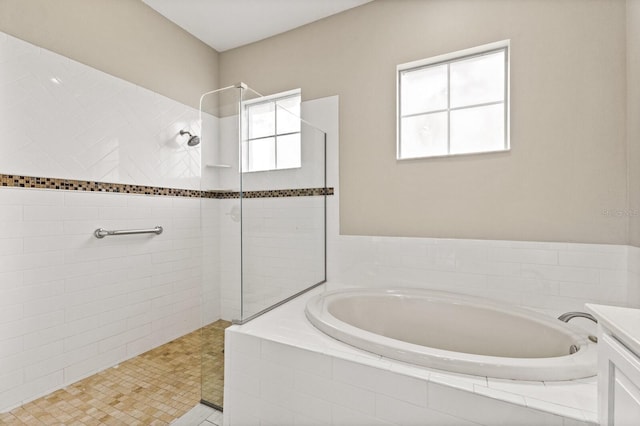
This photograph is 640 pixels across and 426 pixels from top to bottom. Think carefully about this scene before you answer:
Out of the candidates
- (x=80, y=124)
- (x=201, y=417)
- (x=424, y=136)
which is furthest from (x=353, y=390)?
(x=80, y=124)

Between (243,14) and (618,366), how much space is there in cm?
304

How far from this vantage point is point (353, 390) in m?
1.19

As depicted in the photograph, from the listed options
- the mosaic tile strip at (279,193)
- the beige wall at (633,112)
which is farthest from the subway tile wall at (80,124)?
the beige wall at (633,112)

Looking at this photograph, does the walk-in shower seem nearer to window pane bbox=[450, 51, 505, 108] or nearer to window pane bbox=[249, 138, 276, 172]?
window pane bbox=[249, 138, 276, 172]

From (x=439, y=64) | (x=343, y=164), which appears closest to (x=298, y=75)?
(x=343, y=164)

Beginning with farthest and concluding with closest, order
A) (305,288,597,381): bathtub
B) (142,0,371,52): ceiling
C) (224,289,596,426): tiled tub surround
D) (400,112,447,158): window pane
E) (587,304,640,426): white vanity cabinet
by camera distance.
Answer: (142,0,371,52): ceiling → (400,112,447,158): window pane → (305,288,597,381): bathtub → (224,289,596,426): tiled tub surround → (587,304,640,426): white vanity cabinet

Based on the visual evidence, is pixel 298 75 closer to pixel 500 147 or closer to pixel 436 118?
pixel 436 118

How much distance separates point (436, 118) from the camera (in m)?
2.19

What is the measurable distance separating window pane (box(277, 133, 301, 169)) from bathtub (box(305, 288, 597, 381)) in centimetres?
90

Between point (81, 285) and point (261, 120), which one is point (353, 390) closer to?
point (261, 120)

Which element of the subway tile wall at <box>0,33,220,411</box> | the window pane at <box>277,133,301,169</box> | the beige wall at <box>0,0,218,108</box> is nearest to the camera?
the subway tile wall at <box>0,33,220,411</box>

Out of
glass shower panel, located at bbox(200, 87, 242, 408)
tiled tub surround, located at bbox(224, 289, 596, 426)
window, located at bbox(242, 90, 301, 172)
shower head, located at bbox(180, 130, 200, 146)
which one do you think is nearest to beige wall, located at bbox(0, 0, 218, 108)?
shower head, located at bbox(180, 130, 200, 146)

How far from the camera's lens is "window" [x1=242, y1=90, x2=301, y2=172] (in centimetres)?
→ 164

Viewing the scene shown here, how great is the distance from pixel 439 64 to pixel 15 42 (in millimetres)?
2597
